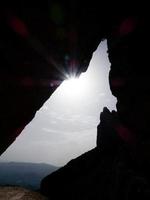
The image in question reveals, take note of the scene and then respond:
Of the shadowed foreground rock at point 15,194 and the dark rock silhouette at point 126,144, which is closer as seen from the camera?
the dark rock silhouette at point 126,144

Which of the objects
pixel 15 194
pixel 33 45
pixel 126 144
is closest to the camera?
pixel 33 45

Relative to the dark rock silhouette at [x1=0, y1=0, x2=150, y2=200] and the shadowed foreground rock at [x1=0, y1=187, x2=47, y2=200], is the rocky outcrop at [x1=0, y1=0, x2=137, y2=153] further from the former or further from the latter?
the shadowed foreground rock at [x1=0, y1=187, x2=47, y2=200]

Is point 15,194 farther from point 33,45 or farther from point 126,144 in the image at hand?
point 33,45

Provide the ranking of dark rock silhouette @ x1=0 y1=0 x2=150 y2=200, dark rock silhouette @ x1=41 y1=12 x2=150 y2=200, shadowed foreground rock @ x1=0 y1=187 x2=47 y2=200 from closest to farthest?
dark rock silhouette @ x1=0 y1=0 x2=150 y2=200 < dark rock silhouette @ x1=41 y1=12 x2=150 y2=200 < shadowed foreground rock @ x1=0 y1=187 x2=47 y2=200

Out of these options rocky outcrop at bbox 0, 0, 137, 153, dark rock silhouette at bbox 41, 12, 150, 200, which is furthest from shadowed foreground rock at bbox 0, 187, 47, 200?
rocky outcrop at bbox 0, 0, 137, 153

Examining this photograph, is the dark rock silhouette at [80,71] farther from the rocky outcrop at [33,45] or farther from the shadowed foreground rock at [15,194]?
the shadowed foreground rock at [15,194]

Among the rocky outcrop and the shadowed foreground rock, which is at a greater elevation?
the rocky outcrop

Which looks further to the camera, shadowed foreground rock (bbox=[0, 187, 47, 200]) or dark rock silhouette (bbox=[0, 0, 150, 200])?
shadowed foreground rock (bbox=[0, 187, 47, 200])

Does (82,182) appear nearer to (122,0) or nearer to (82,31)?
(82,31)

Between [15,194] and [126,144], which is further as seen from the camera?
[126,144]

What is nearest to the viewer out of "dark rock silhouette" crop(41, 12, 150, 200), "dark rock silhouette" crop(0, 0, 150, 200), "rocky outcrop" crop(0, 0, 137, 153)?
"rocky outcrop" crop(0, 0, 137, 153)

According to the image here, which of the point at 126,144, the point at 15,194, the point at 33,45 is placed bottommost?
the point at 15,194

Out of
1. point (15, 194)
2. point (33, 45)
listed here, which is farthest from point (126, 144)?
point (33, 45)

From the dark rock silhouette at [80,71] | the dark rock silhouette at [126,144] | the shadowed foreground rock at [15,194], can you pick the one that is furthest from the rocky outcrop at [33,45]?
the shadowed foreground rock at [15,194]
